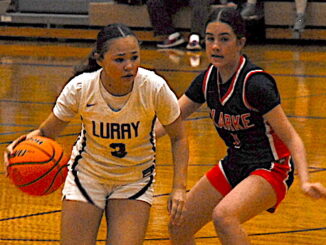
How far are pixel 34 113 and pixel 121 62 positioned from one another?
15.4 ft

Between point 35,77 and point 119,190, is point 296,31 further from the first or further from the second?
point 119,190

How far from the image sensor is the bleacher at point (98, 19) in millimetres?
14078

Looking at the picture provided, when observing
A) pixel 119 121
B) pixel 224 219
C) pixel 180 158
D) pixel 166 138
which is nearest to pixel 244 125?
pixel 180 158

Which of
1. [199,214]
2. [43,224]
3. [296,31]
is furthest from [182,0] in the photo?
[199,214]

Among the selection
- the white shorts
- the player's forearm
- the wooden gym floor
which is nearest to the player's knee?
the player's forearm

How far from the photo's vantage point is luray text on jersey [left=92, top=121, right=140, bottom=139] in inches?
155

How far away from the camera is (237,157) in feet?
13.6

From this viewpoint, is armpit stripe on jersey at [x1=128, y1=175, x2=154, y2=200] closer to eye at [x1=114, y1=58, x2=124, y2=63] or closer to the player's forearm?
the player's forearm

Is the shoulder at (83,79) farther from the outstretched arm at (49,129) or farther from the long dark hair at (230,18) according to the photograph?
the long dark hair at (230,18)

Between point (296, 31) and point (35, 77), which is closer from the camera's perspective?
point (35, 77)

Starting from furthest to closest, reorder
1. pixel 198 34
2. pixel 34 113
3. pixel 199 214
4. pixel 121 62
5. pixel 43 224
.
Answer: pixel 198 34 → pixel 34 113 → pixel 43 224 → pixel 199 214 → pixel 121 62

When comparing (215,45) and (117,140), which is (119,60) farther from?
(215,45)

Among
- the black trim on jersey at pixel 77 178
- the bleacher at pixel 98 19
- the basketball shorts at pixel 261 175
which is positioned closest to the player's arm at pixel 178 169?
the basketball shorts at pixel 261 175

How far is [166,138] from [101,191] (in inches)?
144
